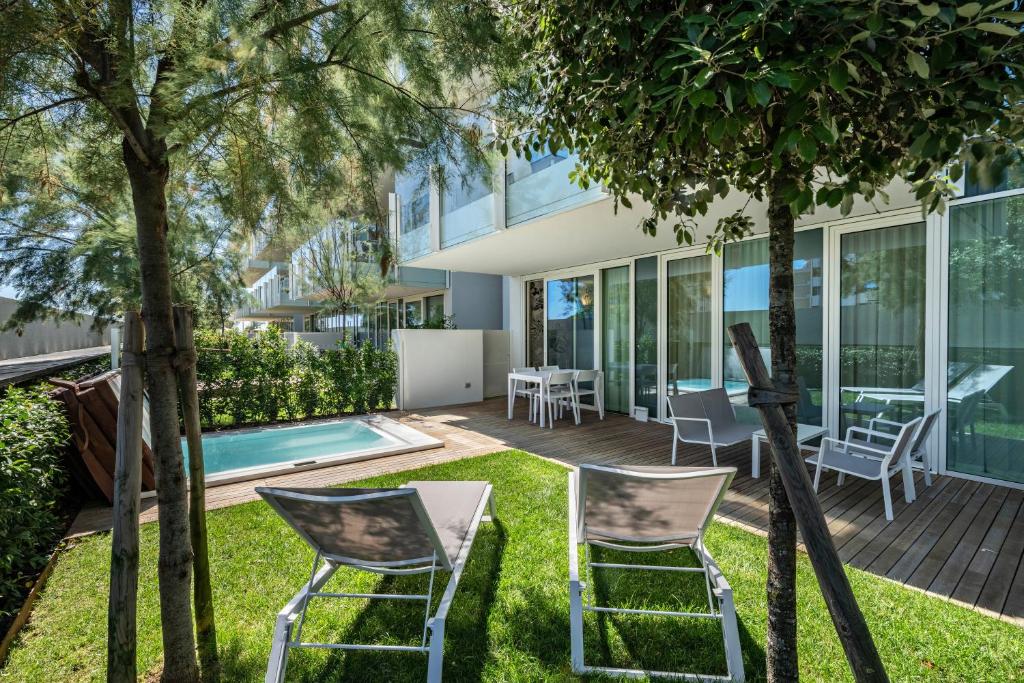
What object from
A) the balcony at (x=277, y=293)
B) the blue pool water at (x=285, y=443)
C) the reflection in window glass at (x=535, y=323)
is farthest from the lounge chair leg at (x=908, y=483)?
the balcony at (x=277, y=293)

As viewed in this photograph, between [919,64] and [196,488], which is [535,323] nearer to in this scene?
[196,488]

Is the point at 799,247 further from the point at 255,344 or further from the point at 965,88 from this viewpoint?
the point at 255,344

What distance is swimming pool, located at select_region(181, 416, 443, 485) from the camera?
5.19m

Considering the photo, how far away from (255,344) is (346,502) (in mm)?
6671

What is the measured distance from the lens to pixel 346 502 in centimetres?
198

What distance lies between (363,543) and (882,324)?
5.85 metres

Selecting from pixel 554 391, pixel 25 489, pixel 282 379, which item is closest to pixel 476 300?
pixel 554 391

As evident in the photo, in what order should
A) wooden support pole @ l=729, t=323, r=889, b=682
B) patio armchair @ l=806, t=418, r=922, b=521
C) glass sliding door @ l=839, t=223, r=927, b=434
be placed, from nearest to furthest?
wooden support pole @ l=729, t=323, r=889, b=682 < patio armchair @ l=806, t=418, r=922, b=521 < glass sliding door @ l=839, t=223, r=927, b=434

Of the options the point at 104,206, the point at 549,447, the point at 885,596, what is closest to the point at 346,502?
the point at 104,206

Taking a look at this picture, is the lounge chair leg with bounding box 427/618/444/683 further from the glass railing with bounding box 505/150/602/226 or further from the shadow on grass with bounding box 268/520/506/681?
the glass railing with bounding box 505/150/602/226

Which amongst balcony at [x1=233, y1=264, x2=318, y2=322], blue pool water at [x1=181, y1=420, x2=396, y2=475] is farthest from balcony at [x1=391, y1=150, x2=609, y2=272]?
balcony at [x1=233, y1=264, x2=318, y2=322]

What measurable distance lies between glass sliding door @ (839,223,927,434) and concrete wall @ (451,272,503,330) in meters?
8.87

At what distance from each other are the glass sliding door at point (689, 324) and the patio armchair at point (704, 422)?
1455mm

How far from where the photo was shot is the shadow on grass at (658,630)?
2.04m
